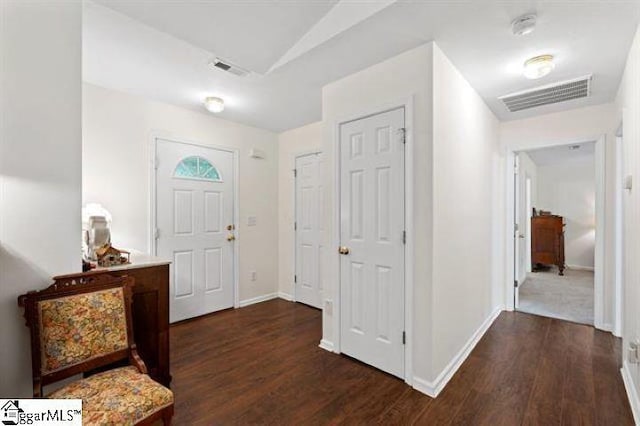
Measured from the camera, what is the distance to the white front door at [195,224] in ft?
10.5

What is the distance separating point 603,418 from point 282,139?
163 inches

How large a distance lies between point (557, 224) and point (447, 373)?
5.53m

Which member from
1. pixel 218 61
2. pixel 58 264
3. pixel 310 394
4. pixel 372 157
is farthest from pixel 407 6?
pixel 310 394

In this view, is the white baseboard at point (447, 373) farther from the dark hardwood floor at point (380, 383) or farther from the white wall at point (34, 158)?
the white wall at point (34, 158)

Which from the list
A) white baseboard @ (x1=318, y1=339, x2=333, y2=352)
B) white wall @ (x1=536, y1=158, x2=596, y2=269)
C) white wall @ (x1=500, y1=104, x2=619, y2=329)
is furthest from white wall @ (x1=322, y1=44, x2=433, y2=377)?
white wall @ (x1=536, y1=158, x2=596, y2=269)

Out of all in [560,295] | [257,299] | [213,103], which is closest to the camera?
[213,103]

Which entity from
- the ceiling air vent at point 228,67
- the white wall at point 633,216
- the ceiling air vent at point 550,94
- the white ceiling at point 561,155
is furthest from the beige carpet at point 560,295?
the ceiling air vent at point 228,67

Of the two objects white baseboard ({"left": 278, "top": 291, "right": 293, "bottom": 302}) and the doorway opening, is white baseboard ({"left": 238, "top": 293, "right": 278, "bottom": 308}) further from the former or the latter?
the doorway opening

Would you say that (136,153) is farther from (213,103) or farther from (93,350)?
(93,350)

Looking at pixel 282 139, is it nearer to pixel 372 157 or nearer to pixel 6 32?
pixel 372 157

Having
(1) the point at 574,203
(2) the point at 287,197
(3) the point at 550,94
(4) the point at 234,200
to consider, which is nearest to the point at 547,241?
(1) the point at 574,203

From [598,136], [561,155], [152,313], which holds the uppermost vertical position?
[561,155]

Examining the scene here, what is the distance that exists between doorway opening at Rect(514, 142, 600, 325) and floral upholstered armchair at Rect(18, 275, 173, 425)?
15.8ft

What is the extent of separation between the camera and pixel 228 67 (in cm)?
235
